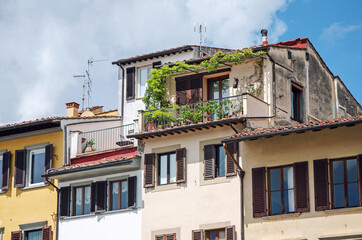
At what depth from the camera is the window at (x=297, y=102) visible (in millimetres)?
39438

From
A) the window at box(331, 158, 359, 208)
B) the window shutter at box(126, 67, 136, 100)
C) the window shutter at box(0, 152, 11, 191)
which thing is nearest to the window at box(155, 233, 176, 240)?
the window at box(331, 158, 359, 208)

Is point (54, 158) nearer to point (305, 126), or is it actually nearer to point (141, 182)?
point (141, 182)

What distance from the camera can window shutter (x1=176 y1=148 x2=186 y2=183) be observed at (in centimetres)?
3625

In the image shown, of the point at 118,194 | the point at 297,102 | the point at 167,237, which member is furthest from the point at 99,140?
the point at 297,102

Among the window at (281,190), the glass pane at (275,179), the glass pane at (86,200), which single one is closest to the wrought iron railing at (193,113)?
the glass pane at (275,179)

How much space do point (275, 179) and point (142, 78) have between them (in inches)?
483

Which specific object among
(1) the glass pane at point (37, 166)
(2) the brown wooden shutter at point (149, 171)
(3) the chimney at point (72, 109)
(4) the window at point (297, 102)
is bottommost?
(2) the brown wooden shutter at point (149, 171)

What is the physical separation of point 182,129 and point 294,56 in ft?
21.0

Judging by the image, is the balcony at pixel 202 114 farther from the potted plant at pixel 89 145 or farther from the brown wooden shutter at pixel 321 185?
the potted plant at pixel 89 145

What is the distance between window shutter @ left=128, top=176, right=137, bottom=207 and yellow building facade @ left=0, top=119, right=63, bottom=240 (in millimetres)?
3859

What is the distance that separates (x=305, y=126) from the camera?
3262cm

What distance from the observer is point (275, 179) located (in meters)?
34.0

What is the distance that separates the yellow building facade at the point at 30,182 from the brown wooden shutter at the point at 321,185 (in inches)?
475

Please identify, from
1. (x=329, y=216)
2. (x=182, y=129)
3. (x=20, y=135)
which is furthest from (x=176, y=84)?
(x=329, y=216)
